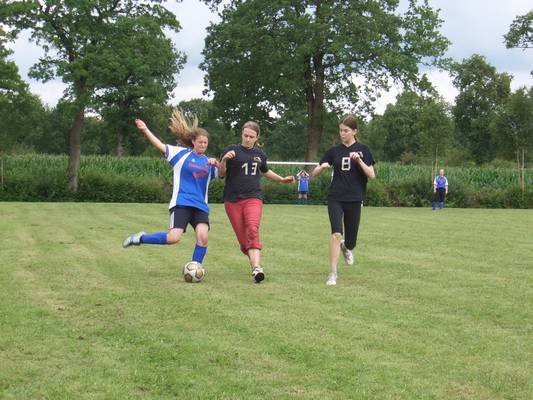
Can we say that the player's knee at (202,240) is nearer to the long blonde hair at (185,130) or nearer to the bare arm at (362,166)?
the long blonde hair at (185,130)

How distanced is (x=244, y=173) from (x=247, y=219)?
22.6 inches

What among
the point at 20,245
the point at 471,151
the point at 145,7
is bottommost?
Result: the point at 20,245

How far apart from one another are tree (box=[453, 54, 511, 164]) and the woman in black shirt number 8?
7098 centimetres

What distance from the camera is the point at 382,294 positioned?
334 inches

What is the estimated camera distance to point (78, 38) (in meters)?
39.9

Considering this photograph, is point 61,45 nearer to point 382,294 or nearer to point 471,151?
point 382,294

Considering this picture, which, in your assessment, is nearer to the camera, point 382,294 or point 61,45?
point 382,294

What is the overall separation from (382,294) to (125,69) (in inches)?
1291

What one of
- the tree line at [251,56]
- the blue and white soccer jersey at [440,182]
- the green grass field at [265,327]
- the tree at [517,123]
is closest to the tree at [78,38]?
the tree line at [251,56]

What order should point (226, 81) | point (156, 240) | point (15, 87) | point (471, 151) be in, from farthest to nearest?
point (471, 151)
point (226, 81)
point (15, 87)
point (156, 240)

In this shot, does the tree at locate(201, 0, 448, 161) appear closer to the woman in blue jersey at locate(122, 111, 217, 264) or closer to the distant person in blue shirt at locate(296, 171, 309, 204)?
the distant person in blue shirt at locate(296, 171, 309, 204)

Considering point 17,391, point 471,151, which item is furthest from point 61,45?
point 471,151

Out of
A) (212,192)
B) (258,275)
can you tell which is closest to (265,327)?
(258,275)

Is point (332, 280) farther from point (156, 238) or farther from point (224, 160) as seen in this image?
point (156, 238)
